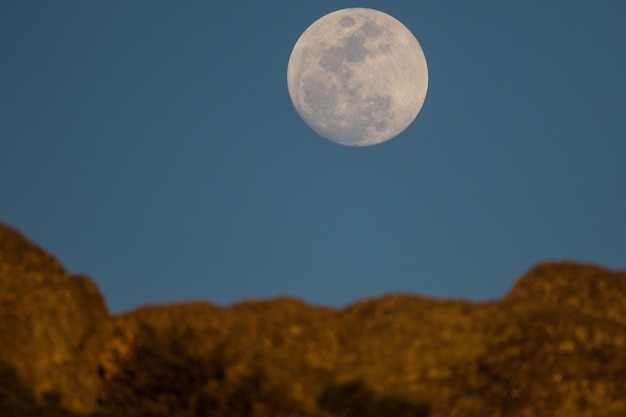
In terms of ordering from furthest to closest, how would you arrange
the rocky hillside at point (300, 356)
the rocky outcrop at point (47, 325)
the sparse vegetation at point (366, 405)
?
the rocky hillside at point (300, 356), the sparse vegetation at point (366, 405), the rocky outcrop at point (47, 325)

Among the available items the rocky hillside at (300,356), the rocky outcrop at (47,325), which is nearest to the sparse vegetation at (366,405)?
the rocky hillside at (300,356)

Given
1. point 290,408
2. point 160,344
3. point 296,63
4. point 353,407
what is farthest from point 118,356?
point 296,63

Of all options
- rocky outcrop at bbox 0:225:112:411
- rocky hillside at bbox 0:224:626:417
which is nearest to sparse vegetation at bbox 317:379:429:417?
rocky hillside at bbox 0:224:626:417

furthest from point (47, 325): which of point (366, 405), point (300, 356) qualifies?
point (366, 405)

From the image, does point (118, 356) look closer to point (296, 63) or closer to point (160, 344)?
point (160, 344)

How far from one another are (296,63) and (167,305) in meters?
32.3

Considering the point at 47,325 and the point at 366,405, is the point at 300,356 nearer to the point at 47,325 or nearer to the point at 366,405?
→ the point at 366,405

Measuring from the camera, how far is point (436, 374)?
65.9 ft

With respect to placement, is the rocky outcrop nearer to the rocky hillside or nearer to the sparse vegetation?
the rocky hillside

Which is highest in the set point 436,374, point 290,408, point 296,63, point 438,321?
point 296,63

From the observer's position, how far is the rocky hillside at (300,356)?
1958cm

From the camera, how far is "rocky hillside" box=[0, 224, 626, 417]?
19.6 metres

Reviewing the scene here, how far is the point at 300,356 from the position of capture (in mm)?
20578

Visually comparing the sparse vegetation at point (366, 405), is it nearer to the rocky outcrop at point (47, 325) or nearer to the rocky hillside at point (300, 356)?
the rocky hillside at point (300, 356)
